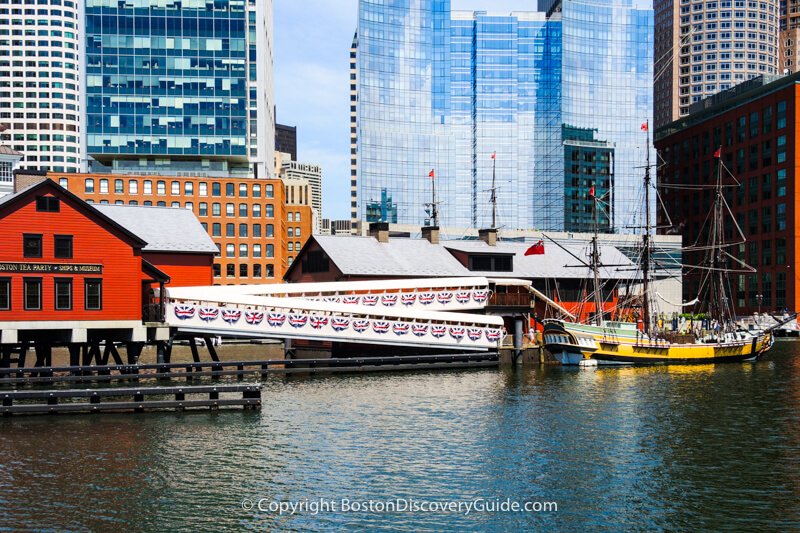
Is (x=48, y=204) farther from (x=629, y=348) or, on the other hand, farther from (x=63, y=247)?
(x=629, y=348)

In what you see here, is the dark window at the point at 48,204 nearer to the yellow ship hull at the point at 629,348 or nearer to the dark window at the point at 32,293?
the dark window at the point at 32,293

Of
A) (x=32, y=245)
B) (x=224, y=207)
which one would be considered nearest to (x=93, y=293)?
(x=32, y=245)

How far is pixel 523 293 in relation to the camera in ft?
265

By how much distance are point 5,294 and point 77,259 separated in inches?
179

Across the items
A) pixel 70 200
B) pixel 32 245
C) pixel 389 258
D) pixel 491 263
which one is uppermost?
pixel 70 200

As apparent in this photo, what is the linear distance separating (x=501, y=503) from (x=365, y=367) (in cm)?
3475

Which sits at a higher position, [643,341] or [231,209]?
[231,209]

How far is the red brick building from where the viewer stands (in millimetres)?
150250

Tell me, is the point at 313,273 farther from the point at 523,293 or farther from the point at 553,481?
the point at 553,481

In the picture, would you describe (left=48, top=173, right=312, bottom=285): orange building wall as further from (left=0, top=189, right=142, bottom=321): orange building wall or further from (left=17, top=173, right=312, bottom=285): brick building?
(left=0, top=189, right=142, bottom=321): orange building wall

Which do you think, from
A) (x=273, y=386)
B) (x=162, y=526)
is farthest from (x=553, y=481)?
(x=273, y=386)

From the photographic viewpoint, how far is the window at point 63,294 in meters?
53.8

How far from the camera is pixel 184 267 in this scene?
72.2 meters

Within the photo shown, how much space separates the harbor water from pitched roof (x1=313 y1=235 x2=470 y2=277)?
25.5 m
